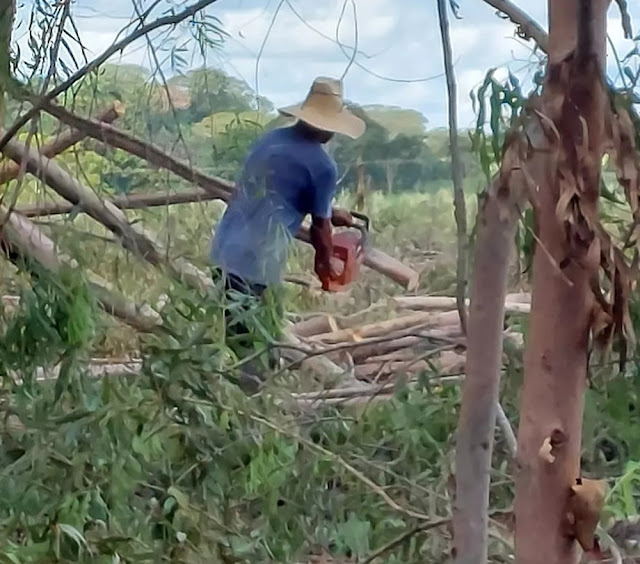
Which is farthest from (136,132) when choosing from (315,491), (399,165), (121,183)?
(315,491)

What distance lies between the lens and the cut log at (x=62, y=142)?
1.12m

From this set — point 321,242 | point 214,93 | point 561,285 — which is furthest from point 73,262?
point 561,285

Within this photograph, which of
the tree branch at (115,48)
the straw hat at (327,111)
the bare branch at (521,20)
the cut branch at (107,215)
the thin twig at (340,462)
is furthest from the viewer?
the straw hat at (327,111)

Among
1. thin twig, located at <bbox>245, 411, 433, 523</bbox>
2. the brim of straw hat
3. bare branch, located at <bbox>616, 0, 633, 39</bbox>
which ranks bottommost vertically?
thin twig, located at <bbox>245, 411, 433, 523</bbox>

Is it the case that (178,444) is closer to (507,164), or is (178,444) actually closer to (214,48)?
(214,48)

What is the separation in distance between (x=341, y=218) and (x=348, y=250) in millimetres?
47

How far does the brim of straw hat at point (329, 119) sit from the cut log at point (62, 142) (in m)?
0.19

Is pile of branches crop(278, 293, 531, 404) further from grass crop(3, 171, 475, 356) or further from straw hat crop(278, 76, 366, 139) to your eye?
straw hat crop(278, 76, 366, 139)

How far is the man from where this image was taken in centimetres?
111

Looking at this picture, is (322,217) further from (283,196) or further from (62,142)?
(62,142)

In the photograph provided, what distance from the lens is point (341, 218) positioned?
1306mm

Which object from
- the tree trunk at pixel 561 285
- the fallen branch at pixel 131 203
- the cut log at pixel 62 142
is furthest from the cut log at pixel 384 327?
the tree trunk at pixel 561 285

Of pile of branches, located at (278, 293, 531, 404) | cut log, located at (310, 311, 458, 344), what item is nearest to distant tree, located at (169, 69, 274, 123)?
pile of branches, located at (278, 293, 531, 404)

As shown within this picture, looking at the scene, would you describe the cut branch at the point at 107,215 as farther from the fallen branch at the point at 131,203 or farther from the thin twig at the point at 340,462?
the thin twig at the point at 340,462
